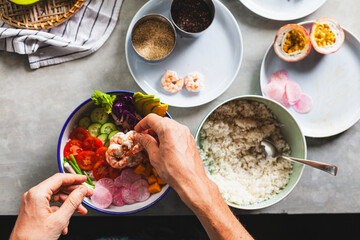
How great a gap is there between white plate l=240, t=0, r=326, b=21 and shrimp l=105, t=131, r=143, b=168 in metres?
0.99

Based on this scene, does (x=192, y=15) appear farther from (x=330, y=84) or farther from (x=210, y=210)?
(x=210, y=210)

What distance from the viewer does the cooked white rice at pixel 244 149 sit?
1.43 metres

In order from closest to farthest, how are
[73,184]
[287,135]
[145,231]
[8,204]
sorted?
[73,184]
[287,135]
[8,204]
[145,231]

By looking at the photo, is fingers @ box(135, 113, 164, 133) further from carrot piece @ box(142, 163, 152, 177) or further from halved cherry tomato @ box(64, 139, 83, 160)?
halved cherry tomato @ box(64, 139, 83, 160)

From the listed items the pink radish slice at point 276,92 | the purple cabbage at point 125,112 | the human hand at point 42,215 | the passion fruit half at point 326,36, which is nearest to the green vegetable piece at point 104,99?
the purple cabbage at point 125,112

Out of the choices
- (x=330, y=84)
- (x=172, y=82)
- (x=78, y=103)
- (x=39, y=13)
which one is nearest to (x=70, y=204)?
(x=78, y=103)

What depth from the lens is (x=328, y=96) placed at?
161 cm

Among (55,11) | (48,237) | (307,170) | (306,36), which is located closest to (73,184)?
(48,237)

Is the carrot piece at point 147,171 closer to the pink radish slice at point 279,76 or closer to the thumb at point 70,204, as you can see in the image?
the thumb at point 70,204

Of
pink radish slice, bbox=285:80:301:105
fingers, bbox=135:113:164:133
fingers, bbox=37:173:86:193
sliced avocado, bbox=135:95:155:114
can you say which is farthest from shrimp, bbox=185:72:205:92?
fingers, bbox=37:173:86:193

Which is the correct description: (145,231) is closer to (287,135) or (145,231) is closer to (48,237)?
(48,237)

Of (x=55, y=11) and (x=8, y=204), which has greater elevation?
(x=55, y=11)

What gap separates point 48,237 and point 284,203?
47.0 inches

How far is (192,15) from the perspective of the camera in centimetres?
152
